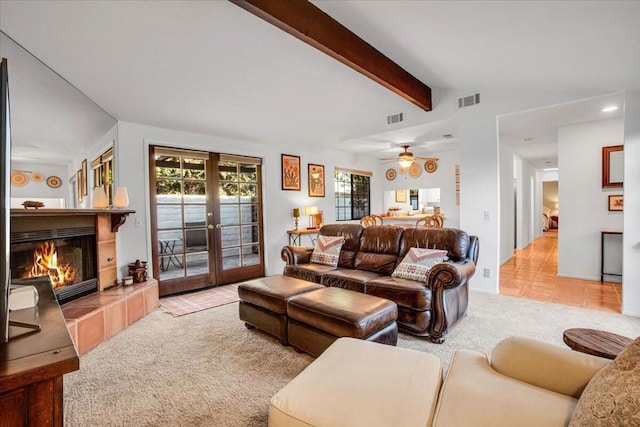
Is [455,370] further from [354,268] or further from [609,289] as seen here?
[609,289]

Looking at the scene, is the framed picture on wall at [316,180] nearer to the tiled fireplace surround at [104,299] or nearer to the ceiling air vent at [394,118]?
the ceiling air vent at [394,118]

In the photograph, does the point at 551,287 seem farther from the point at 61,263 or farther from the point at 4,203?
the point at 61,263

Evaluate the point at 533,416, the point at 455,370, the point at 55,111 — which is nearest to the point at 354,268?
the point at 455,370

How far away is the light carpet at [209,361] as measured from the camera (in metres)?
1.83

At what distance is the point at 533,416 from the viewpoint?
1.07 meters

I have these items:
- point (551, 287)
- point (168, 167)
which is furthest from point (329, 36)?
point (551, 287)

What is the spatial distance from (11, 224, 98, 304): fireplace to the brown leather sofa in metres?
2.22

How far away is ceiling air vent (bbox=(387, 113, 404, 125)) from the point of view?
4.74 meters

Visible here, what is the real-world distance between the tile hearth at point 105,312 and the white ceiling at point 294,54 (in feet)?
7.10

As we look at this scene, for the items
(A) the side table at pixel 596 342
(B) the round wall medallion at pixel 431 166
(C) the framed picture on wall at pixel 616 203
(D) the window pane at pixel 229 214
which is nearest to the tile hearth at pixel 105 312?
(D) the window pane at pixel 229 214

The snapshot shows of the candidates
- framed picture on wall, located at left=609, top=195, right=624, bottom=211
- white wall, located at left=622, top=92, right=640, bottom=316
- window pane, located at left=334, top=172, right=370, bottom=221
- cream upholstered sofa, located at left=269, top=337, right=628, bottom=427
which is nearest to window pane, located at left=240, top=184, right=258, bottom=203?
window pane, located at left=334, top=172, right=370, bottom=221

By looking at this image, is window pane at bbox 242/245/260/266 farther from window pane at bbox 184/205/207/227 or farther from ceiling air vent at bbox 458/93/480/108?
ceiling air vent at bbox 458/93/480/108

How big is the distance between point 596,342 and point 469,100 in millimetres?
3376

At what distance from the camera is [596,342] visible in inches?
63.1
